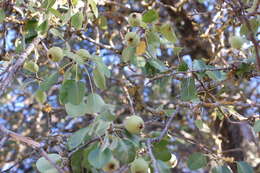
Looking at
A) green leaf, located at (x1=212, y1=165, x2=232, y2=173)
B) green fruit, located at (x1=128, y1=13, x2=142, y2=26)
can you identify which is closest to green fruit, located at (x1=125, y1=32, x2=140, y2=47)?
green fruit, located at (x1=128, y1=13, x2=142, y2=26)

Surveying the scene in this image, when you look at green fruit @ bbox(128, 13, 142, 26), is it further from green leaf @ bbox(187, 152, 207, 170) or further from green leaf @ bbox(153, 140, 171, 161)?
green leaf @ bbox(187, 152, 207, 170)

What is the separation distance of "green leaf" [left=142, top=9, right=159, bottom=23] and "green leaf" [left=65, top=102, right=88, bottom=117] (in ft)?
1.48

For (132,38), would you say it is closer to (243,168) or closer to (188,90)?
(188,90)

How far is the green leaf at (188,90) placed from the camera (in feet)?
5.31

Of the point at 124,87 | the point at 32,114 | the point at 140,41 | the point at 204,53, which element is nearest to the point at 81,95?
the point at 140,41

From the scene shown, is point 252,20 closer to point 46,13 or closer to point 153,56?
point 153,56

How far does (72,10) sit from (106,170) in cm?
74

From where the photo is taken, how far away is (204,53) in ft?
10.4

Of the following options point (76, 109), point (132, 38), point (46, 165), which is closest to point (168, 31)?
point (132, 38)

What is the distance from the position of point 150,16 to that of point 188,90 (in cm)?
35

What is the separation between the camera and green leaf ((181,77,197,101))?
1617 mm

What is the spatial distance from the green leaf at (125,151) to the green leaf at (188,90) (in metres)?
0.48

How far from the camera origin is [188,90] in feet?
5.37

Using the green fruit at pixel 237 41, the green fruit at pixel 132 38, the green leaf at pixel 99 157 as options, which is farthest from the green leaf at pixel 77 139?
the green fruit at pixel 237 41
